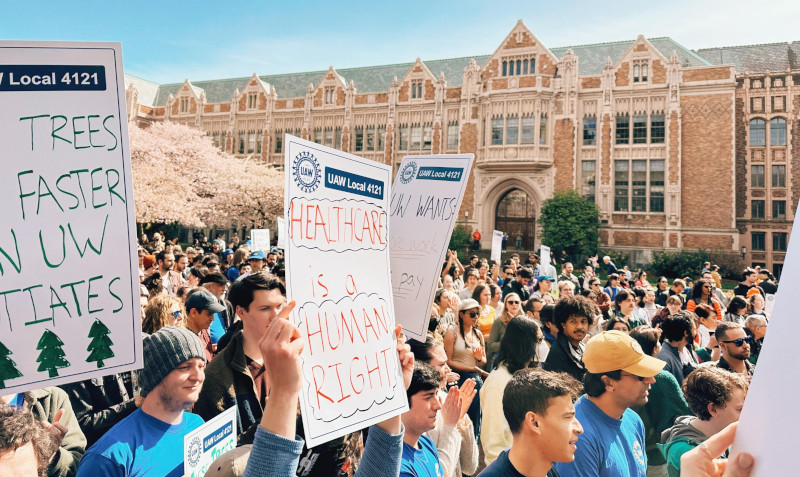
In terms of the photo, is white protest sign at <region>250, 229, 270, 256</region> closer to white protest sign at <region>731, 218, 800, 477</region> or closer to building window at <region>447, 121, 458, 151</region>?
white protest sign at <region>731, 218, 800, 477</region>

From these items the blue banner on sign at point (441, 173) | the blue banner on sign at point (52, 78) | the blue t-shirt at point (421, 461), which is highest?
the blue banner on sign at point (52, 78)

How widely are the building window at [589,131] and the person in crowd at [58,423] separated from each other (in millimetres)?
31466

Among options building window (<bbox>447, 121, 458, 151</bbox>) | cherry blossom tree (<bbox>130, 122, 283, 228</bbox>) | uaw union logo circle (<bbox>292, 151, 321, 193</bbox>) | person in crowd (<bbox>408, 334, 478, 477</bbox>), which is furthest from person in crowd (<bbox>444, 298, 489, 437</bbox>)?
building window (<bbox>447, 121, 458, 151</bbox>)

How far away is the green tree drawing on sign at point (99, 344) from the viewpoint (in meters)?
1.87

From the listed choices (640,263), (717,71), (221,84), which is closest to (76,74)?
(640,263)

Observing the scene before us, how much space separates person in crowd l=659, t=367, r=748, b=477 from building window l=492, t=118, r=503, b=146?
29.8 metres

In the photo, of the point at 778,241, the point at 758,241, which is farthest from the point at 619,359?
the point at 778,241

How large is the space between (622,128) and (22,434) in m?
32.5

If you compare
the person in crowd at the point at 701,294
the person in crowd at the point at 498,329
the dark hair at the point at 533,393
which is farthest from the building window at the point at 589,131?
the dark hair at the point at 533,393

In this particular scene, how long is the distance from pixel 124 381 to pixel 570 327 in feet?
11.1

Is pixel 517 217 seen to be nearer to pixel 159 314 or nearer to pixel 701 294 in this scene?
pixel 701 294

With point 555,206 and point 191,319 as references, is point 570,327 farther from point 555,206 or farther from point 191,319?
point 555,206

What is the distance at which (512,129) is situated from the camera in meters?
31.4

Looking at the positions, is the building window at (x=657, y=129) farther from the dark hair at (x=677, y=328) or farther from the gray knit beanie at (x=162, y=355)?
the gray knit beanie at (x=162, y=355)
